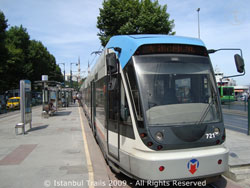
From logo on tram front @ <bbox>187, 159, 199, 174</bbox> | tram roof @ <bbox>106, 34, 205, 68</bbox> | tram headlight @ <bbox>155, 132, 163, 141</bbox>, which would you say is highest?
tram roof @ <bbox>106, 34, 205, 68</bbox>

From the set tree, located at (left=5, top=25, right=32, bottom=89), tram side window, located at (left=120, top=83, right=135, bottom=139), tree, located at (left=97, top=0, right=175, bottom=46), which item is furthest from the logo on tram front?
tree, located at (left=5, top=25, right=32, bottom=89)

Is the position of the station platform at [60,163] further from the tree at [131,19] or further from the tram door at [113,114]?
the tree at [131,19]

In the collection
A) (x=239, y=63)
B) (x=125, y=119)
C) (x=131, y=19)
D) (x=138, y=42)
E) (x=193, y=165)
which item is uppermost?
(x=131, y=19)

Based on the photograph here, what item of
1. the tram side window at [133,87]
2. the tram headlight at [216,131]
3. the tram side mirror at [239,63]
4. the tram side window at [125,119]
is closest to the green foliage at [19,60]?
the tram side window at [125,119]

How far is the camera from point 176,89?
455cm

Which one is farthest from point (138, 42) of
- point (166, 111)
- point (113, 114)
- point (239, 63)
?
point (239, 63)

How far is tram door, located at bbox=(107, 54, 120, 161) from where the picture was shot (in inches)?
194

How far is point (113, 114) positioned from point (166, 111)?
1.41 m

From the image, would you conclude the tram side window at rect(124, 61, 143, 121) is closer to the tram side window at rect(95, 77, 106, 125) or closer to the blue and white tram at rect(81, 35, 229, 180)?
the blue and white tram at rect(81, 35, 229, 180)

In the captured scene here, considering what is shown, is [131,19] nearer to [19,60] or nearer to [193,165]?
[193,165]

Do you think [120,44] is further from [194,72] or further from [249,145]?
[249,145]

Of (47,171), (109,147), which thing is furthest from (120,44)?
(47,171)

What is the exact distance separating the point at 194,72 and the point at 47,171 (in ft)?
13.7

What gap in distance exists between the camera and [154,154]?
4066mm
